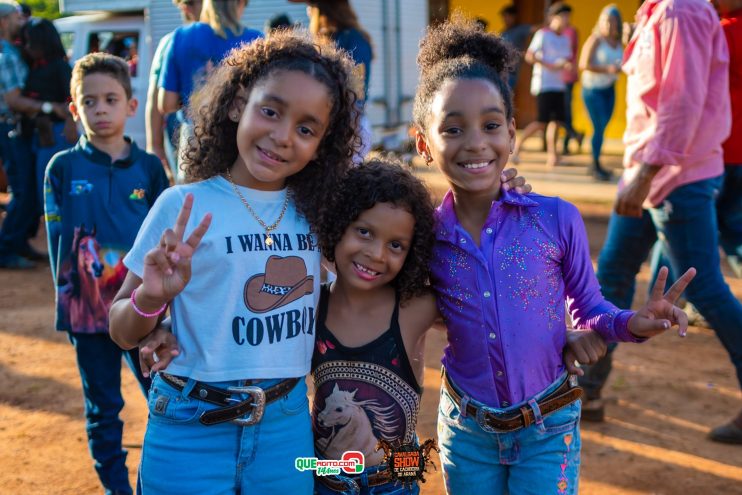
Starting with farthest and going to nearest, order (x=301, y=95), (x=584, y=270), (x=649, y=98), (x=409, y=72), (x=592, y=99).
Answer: (x=409, y=72) < (x=592, y=99) < (x=649, y=98) < (x=584, y=270) < (x=301, y=95)

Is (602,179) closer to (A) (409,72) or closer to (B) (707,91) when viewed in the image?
(A) (409,72)

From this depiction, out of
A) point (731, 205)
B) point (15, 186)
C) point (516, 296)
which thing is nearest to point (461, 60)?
point (516, 296)

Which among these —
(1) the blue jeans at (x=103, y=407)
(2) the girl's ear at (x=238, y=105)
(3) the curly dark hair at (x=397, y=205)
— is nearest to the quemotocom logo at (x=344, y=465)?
(3) the curly dark hair at (x=397, y=205)

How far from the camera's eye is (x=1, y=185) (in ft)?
35.0

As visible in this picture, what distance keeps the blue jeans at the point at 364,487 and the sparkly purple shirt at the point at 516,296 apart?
0.33 meters

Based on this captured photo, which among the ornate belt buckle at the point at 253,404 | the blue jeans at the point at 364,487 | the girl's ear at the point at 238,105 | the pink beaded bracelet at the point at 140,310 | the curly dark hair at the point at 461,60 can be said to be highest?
the curly dark hair at the point at 461,60

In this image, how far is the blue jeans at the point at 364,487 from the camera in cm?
225

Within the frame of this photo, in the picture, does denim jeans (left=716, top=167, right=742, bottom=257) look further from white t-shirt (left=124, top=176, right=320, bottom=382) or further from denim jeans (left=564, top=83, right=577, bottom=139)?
denim jeans (left=564, top=83, right=577, bottom=139)

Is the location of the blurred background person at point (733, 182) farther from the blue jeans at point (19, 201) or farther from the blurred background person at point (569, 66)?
the blurred background person at point (569, 66)

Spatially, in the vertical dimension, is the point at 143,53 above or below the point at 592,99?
above

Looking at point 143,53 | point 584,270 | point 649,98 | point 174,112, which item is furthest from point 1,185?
point 584,270

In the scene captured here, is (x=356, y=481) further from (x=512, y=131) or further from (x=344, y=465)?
(x=512, y=131)

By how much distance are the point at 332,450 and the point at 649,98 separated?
2.25 meters

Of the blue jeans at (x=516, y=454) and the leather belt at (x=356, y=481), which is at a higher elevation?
the blue jeans at (x=516, y=454)
